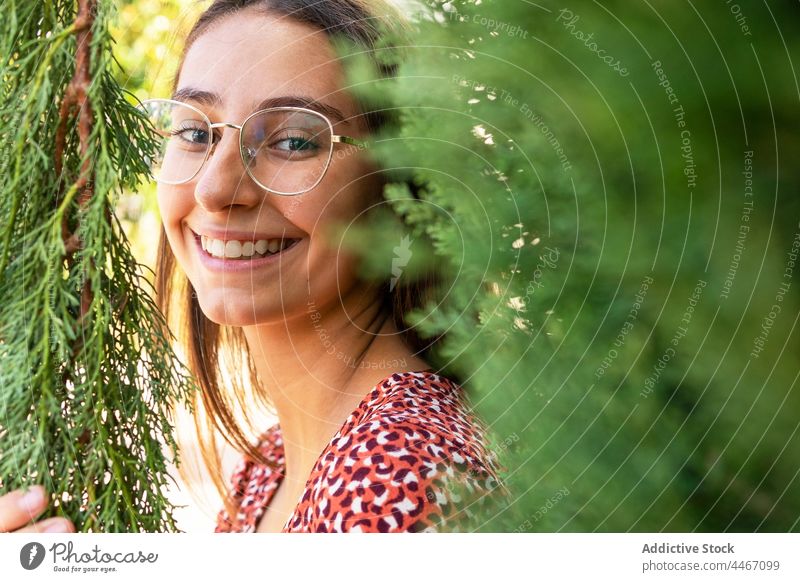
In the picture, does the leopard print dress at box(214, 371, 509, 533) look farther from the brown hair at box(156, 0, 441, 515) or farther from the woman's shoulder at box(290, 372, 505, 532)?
the brown hair at box(156, 0, 441, 515)

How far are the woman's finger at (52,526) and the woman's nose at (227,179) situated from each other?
0.94 feet

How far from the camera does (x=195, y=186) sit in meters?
0.73

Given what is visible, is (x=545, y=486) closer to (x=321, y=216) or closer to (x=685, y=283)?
(x=685, y=283)

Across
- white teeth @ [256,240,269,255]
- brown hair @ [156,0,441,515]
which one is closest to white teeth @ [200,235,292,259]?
white teeth @ [256,240,269,255]

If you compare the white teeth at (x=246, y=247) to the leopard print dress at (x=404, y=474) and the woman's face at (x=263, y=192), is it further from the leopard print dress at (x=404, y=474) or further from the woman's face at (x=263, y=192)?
the leopard print dress at (x=404, y=474)

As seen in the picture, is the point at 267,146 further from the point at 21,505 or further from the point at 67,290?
the point at 21,505

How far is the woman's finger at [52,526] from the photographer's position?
620mm

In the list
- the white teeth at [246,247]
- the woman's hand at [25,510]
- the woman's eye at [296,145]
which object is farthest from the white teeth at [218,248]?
the woman's hand at [25,510]

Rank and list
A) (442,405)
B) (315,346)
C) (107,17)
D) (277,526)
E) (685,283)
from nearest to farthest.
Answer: (685,283) → (107,17) → (442,405) → (315,346) → (277,526)

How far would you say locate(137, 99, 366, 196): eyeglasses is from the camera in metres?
0.69

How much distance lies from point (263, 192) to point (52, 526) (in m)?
0.32

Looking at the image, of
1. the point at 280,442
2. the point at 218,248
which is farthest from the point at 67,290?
the point at 280,442
